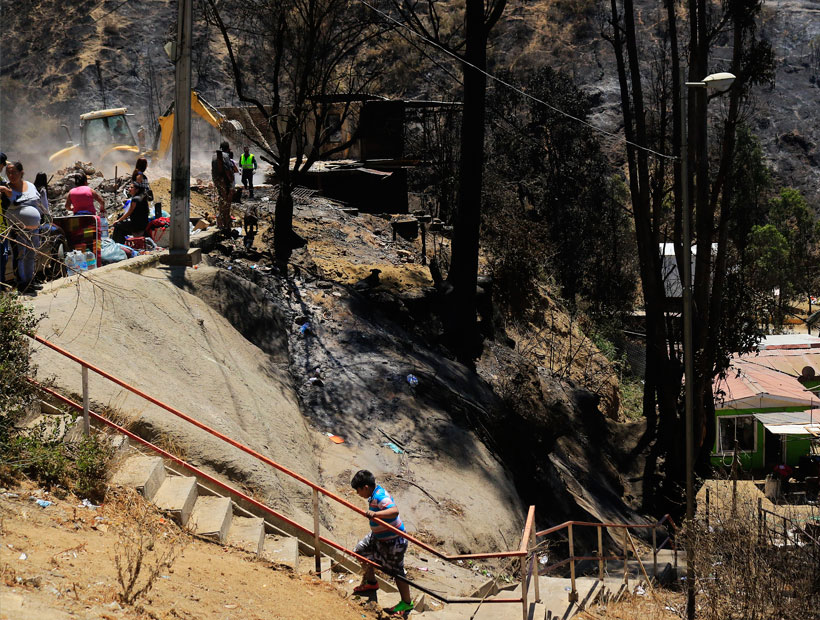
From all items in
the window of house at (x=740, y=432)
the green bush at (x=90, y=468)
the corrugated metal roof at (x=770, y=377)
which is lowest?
the window of house at (x=740, y=432)

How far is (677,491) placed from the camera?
739 inches

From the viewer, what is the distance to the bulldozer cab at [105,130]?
30.8 meters

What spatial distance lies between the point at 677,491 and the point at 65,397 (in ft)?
46.4

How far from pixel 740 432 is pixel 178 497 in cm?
2241

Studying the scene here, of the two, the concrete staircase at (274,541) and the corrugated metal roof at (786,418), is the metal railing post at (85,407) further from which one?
the corrugated metal roof at (786,418)

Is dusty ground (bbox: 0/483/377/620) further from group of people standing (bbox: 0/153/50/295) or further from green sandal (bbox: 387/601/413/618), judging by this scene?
group of people standing (bbox: 0/153/50/295)

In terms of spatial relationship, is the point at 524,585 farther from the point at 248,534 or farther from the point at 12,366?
the point at 12,366

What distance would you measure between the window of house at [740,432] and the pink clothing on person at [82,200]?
19938mm

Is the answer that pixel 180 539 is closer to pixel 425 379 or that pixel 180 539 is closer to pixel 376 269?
pixel 425 379

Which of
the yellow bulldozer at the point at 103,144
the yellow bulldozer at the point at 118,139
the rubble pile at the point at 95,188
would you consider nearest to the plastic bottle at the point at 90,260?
the rubble pile at the point at 95,188

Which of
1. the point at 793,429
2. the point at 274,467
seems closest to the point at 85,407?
the point at 274,467

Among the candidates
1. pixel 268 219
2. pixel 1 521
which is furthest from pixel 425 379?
pixel 1 521

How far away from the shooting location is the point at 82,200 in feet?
42.2

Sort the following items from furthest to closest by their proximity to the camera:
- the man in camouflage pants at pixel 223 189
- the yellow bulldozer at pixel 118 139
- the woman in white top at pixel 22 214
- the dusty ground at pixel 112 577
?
the yellow bulldozer at pixel 118 139
the man in camouflage pants at pixel 223 189
the woman in white top at pixel 22 214
the dusty ground at pixel 112 577
